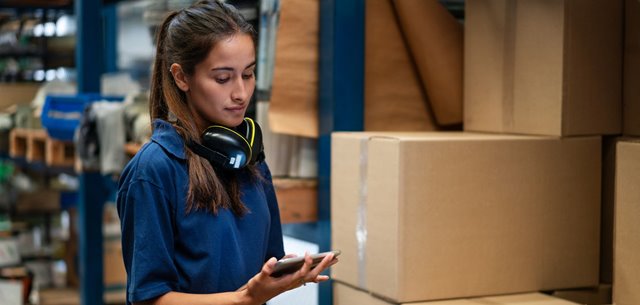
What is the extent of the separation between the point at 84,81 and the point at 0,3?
5.75 feet

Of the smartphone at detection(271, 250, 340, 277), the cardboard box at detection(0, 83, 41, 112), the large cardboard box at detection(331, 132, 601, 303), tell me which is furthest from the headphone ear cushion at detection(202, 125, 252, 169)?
the cardboard box at detection(0, 83, 41, 112)

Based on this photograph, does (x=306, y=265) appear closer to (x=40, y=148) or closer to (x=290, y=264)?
(x=290, y=264)

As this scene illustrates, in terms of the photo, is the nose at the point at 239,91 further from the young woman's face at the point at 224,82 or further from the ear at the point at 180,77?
the ear at the point at 180,77

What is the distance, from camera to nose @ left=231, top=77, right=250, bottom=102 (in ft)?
5.83

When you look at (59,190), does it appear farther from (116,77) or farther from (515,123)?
(515,123)

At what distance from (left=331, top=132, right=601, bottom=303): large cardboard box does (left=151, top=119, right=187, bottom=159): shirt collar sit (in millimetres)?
719

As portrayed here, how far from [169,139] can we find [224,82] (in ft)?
0.52

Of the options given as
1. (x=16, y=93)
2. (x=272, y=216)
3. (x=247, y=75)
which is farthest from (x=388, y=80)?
(x=16, y=93)

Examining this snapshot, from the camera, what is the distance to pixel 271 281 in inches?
64.8

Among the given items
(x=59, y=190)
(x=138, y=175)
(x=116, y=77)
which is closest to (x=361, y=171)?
(x=138, y=175)

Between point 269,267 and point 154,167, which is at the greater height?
point 154,167

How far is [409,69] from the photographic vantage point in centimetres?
292

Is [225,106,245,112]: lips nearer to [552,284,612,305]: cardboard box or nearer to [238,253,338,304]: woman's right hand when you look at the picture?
[238,253,338,304]: woman's right hand

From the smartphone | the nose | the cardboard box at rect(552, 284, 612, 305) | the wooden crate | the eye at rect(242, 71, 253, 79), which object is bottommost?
the cardboard box at rect(552, 284, 612, 305)
